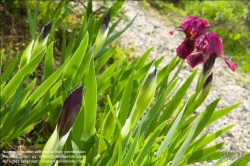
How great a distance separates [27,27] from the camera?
2.56 meters

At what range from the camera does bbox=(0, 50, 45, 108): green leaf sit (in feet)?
4.40

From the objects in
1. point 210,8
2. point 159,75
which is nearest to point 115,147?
point 159,75

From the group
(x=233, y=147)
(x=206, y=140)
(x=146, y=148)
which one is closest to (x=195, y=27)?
(x=206, y=140)

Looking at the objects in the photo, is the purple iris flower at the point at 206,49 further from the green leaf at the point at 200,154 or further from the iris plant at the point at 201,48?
the green leaf at the point at 200,154

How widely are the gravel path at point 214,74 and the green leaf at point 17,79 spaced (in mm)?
1462

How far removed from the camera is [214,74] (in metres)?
3.35

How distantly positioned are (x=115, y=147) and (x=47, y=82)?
385 millimetres

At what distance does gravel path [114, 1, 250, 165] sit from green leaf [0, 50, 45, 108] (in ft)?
4.80

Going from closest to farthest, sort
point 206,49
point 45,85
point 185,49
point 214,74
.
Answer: point 45,85
point 206,49
point 185,49
point 214,74

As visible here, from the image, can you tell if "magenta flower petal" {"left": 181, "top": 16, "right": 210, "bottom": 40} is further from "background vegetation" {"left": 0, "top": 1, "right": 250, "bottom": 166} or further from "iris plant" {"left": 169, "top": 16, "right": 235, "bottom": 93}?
"background vegetation" {"left": 0, "top": 1, "right": 250, "bottom": 166}

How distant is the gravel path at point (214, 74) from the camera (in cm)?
249

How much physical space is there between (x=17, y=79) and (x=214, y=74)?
7.79ft

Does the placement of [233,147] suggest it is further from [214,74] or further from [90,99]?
[90,99]

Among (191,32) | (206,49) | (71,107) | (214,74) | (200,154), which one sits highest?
(214,74)
